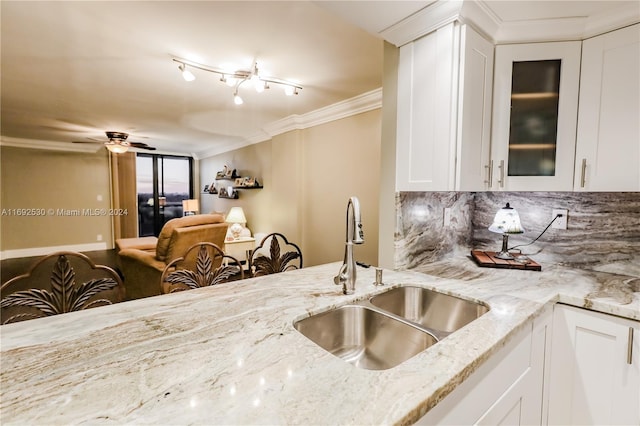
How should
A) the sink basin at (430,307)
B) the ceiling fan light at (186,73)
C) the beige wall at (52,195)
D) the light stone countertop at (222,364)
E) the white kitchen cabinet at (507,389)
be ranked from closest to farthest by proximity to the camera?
the light stone countertop at (222,364)
the white kitchen cabinet at (507,389)
the sink basin at (430,307)
the ceiling fan light at (186,73)
the beige wall at (52,195)

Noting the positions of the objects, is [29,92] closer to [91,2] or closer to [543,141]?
[91,2]

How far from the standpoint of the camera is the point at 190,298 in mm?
1166

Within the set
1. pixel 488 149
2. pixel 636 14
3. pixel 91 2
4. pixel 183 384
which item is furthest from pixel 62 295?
pixel 636 14

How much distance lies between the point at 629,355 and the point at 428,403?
110 centimetres

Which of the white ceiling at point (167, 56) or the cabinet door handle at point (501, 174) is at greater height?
the white ceiling at point (167, 56)

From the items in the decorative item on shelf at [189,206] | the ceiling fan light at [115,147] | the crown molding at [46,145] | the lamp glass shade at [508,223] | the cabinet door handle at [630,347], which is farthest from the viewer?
the decorative item on shelf at [189,206]

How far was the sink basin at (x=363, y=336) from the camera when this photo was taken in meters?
1.01

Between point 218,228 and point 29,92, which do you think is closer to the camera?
point 29,92

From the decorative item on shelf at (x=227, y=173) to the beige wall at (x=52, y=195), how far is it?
283 centimetres

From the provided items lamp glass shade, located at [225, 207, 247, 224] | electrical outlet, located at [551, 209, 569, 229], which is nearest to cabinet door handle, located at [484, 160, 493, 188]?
electrical outlet, located at [551, 209, 569, 229]

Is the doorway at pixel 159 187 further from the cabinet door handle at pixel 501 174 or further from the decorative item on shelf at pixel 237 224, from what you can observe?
the cabinet door handle at pixel 501 174

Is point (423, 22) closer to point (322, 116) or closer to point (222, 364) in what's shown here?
point (222, 364)

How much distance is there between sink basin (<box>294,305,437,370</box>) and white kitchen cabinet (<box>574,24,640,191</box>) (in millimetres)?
1309

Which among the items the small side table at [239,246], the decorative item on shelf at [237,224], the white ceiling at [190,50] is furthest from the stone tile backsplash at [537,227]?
Answer: the decorative item on shelf at [237,224]
